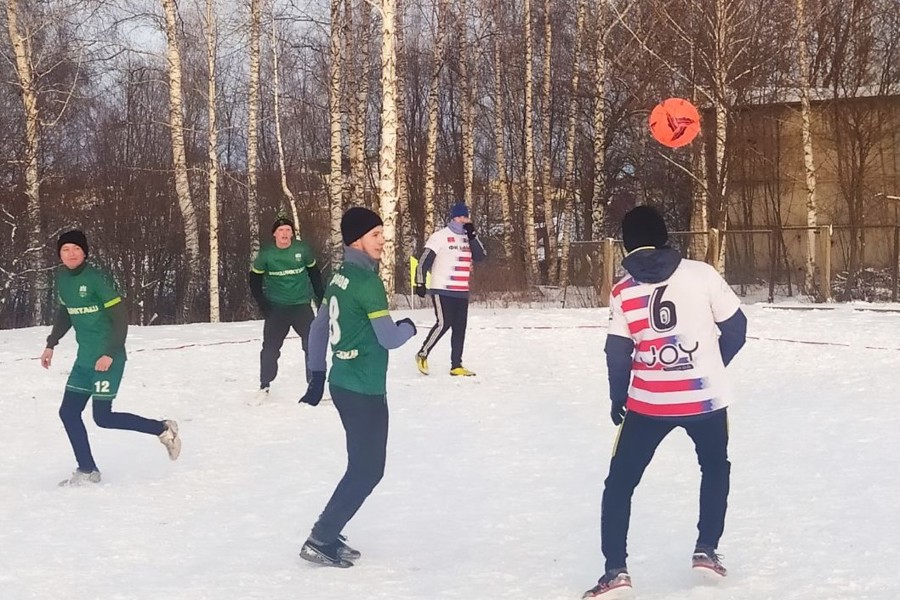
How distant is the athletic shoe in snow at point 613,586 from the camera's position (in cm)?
404

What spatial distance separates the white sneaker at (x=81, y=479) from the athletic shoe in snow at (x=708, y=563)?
405 centimetres

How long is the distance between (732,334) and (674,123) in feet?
55.3

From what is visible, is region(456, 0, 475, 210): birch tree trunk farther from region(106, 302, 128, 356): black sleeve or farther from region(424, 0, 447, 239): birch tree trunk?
region(106, 302, 128, 356): black sleeve

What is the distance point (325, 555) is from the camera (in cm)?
468

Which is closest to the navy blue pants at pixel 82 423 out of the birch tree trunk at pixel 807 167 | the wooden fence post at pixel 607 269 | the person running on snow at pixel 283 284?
the person running on snow at pixel 283 284

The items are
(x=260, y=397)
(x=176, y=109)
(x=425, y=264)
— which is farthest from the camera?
(x=176, y=109)

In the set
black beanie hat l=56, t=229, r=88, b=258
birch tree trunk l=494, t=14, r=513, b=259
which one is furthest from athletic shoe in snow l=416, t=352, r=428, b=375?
birch tree trunk l=494, t=14, r=513, b=259

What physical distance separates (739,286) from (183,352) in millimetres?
11731

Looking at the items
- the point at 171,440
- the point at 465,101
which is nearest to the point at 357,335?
the point at 171,440

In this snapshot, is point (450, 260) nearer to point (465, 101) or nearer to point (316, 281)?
point (316, 281)

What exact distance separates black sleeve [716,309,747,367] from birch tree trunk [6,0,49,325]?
1887 centimetres

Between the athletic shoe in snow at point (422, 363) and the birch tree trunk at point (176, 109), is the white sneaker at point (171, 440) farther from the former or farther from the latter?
the birch tree trunk at point (176, 109)

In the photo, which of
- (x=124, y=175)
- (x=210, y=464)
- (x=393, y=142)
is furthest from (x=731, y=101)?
(x=210, y=464)

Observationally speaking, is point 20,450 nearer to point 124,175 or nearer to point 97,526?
point 97,526
